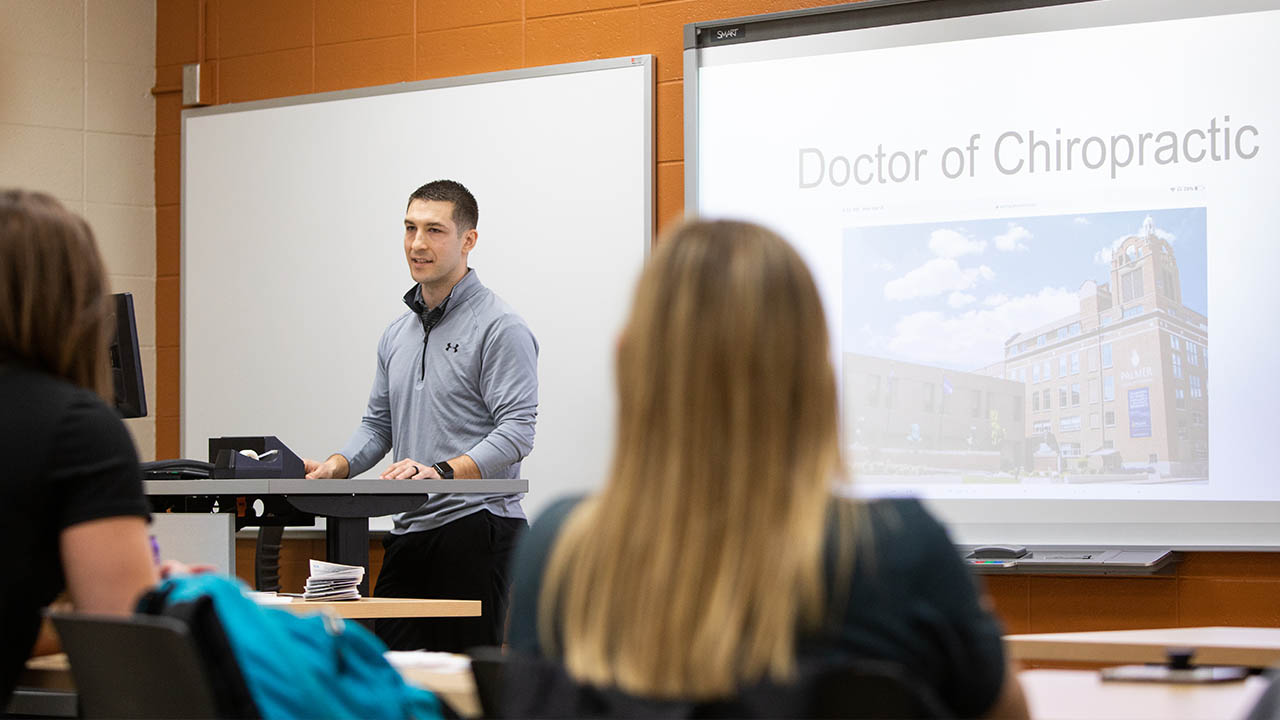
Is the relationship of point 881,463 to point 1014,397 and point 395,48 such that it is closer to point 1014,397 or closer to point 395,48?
point 1014,397

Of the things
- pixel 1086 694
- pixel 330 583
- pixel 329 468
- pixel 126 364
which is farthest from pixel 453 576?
pixel 1086 694

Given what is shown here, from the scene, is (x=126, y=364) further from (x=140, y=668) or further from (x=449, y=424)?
(x=140, y=668)

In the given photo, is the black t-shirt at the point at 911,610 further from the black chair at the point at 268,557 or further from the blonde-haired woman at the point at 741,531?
the black chair at the point at 268,557

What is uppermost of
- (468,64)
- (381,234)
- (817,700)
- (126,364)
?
(468,64)

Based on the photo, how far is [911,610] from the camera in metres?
1.17

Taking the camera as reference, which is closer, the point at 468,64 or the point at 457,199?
the point at 457,199

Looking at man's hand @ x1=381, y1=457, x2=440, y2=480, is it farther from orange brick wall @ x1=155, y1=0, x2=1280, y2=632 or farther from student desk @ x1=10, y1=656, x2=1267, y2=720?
orange brick wall @ x1=155, y1=0, x2=1280, y2=632

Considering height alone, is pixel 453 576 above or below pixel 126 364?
below

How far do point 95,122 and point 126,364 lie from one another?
223 centimetres

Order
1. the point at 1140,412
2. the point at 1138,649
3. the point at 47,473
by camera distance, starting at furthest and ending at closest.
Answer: the point at 1140,412 < the point at 1138,649 < the point at 47,473

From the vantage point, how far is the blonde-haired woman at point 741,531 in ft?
3.76

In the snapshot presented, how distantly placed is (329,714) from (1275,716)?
987mm

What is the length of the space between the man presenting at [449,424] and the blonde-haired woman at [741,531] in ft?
7.12

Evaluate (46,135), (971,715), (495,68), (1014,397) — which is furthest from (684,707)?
(46,135)
